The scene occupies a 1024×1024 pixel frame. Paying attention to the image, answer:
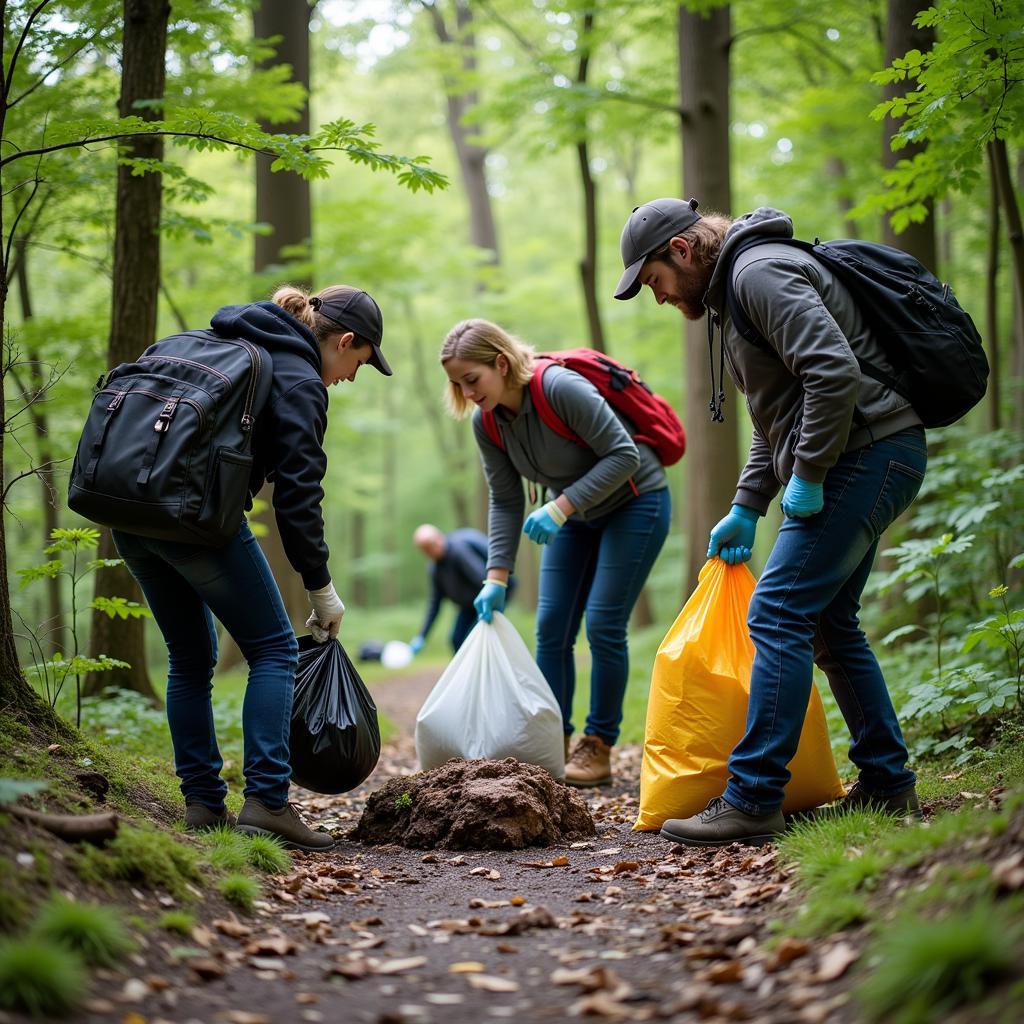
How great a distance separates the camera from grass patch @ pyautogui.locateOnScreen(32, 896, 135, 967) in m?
2.04

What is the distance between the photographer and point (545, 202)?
76.5 feet

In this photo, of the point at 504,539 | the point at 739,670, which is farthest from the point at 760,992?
the point at 504,539

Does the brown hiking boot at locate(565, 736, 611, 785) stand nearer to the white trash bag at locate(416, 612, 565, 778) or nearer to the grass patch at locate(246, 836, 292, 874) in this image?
the white trash bag at locate(416, 612, 565, 778)

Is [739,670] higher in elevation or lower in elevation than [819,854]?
higher

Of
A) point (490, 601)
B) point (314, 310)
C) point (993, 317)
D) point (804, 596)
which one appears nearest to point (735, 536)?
point (804, 596)

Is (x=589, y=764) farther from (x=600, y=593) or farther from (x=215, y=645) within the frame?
(x=215, y=645)

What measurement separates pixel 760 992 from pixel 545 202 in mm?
22861

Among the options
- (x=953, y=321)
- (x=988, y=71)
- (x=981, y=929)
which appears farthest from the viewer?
(x=988, y=71)

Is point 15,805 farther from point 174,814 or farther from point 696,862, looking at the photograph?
point 696,862

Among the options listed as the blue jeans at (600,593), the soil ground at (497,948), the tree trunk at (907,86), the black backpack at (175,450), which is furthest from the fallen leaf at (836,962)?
the tree trunk at (907,86)

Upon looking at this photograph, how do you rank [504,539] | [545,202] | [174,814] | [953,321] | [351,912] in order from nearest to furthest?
[351,912], [953,321], [174,814], [504,539], [545,202]

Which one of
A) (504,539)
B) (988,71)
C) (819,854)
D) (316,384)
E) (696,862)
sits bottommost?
(696,862)

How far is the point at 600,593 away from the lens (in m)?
4.61

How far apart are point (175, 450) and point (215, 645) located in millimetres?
847
